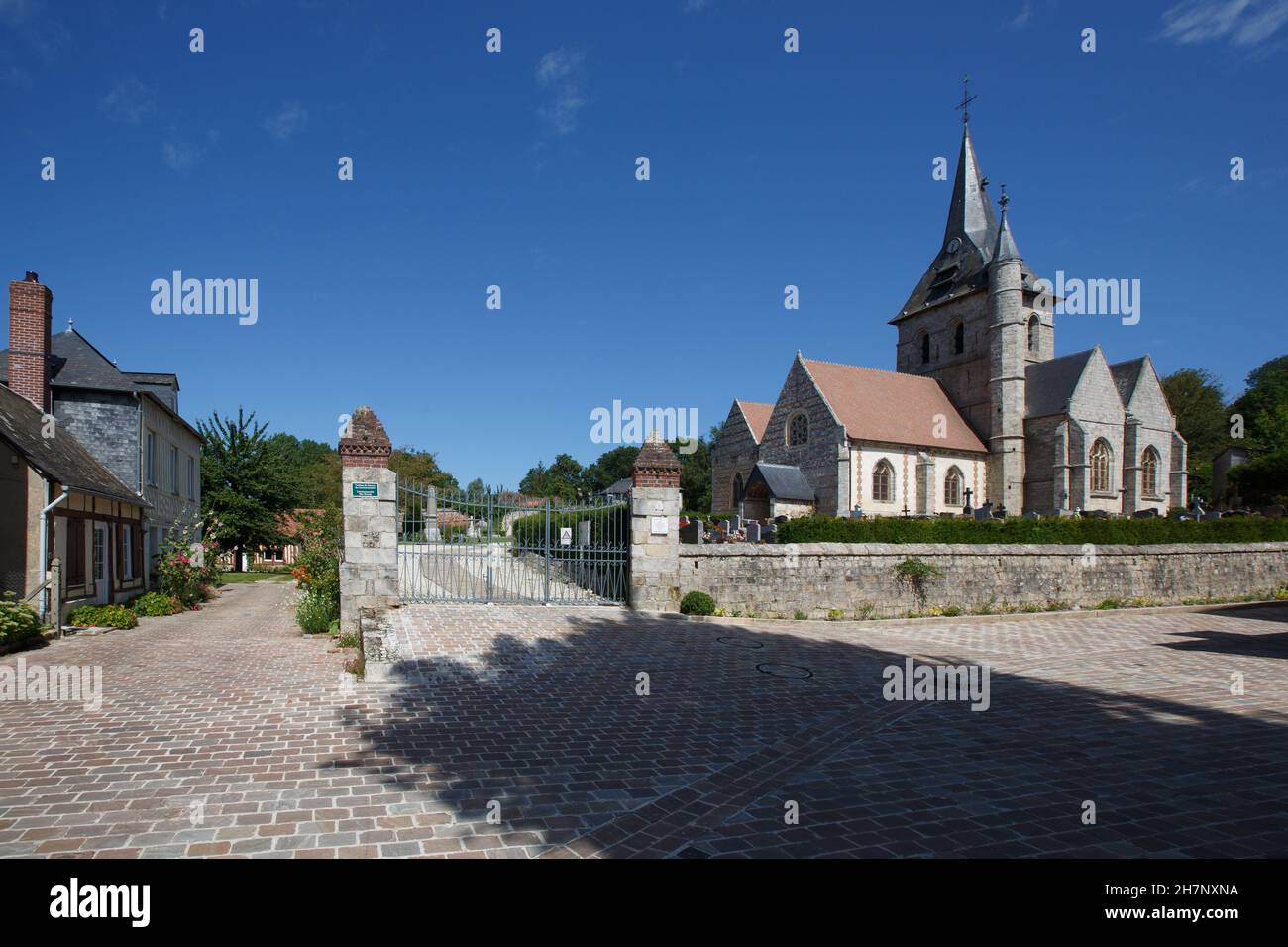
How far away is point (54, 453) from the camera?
1321 centimetres

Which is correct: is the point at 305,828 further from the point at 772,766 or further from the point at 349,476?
the point at 349,476

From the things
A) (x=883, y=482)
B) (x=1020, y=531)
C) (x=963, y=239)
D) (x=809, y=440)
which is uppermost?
(x=963, y=239)

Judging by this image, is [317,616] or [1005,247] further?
[1005,247]

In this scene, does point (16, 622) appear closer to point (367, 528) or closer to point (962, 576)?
point (367, 528)

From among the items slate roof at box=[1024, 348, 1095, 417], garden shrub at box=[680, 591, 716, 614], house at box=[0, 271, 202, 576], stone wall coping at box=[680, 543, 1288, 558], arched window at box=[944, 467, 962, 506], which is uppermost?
slate roof at box=[1024, 348, 1095, 417]

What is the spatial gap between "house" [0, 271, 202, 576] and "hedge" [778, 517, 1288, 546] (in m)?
18.1

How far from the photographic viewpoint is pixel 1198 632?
12602 millimetres

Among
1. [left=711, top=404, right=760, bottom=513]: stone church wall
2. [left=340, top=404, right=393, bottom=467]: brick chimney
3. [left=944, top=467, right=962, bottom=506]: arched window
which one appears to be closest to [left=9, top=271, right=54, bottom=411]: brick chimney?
[left=340, top=404, right=393, bottom=467]: brick chimney

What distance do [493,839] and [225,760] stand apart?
2689 millimetres

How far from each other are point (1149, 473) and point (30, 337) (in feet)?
155

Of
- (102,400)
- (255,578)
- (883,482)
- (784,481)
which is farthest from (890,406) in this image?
(102,400)

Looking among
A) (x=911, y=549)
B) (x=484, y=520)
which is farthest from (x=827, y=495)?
(x=484, y=520)

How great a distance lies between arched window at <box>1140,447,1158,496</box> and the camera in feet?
120

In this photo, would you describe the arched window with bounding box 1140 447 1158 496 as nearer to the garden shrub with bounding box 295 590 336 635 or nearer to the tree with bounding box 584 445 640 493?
the garden shrub with bounding box 295 590 336 635
